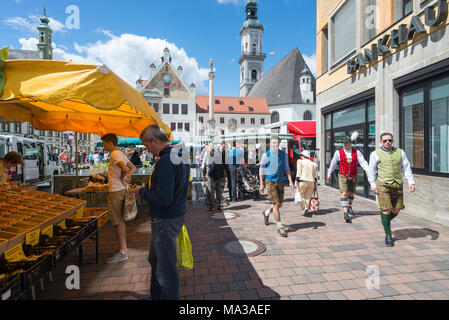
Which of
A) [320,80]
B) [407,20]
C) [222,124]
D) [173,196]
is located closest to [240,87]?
[222,124]

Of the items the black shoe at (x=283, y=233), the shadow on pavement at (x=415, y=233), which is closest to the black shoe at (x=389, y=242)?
the shadow on pavement at (x=415, y=233)

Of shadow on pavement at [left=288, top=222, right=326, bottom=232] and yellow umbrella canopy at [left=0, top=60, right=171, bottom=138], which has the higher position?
yellow umbrella canopy at [left=0, top=60, right=171, bottom=138]

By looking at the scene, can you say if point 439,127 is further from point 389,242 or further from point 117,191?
point 117,191

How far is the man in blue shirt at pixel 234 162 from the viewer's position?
839 centimetres

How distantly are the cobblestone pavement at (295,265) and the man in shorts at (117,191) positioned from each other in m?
0.23

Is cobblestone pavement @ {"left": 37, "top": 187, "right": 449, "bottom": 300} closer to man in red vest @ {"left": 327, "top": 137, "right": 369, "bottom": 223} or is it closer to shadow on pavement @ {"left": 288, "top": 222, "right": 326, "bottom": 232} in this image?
shadow on pavement @ {"left": 288, "top": 222, "right": 326, "bottom": 232}

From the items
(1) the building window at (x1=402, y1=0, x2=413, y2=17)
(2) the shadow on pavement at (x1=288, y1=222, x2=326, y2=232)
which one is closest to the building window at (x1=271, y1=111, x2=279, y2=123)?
(1) the building window at (x1=402, y1=0, x2=413, y2=17)

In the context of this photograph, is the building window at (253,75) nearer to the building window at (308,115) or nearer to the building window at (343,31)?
the building window at (308,115)

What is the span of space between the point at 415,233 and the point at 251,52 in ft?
279

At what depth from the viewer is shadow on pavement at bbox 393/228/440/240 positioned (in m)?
5.04

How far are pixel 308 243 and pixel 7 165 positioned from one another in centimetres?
572

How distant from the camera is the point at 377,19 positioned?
8.05m

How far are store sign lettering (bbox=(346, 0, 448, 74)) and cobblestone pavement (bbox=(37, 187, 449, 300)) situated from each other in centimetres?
452

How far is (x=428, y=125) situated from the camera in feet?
20.6
